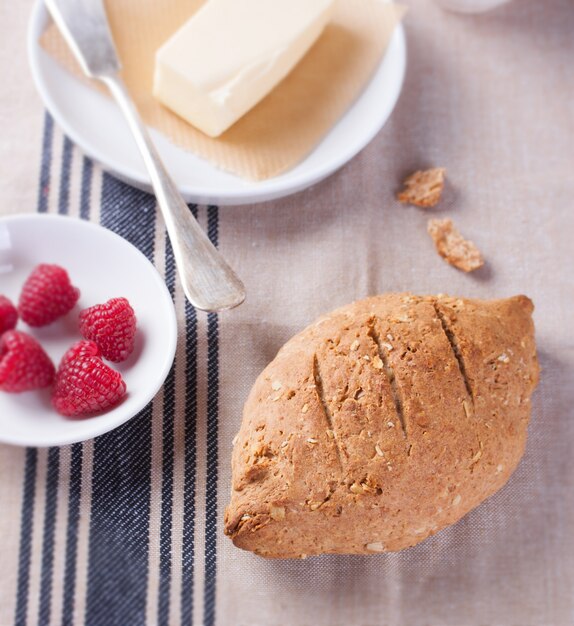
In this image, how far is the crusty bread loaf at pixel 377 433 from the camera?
1173 mm

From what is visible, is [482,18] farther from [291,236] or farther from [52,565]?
[52,565]

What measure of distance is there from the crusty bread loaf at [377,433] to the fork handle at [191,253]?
0.51 ft

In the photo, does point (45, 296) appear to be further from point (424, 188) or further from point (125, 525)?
point (424, 188)

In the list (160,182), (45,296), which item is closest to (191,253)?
(160,182)

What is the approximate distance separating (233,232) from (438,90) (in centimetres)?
55

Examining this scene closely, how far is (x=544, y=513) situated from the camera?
1413mm

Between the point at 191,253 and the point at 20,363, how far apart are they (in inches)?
13.0

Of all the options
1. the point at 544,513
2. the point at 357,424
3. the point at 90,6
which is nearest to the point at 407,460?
the point at 357,424

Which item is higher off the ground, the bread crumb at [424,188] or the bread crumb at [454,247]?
the bread crumb at [424,188]

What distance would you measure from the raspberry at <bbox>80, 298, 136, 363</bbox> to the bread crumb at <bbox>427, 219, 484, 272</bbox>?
593mm

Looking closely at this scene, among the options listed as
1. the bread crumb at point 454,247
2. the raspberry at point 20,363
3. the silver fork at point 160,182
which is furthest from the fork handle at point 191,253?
the bread crumb at point 454,247

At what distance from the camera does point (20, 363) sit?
1.25 meters

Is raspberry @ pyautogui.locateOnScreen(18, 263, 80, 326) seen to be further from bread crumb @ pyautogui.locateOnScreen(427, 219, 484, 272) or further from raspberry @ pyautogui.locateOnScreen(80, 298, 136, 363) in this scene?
bread crumb @ pyautogui.locateOnScreen(427, 219, 484, 272)

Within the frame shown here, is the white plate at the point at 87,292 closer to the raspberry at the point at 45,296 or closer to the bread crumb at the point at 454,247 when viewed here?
the raspberry at the point at 45,296
